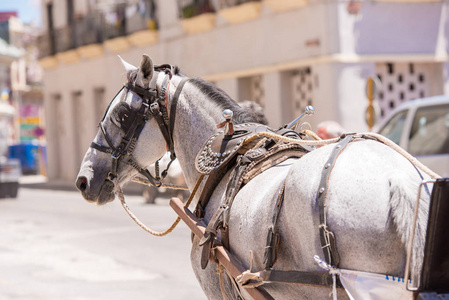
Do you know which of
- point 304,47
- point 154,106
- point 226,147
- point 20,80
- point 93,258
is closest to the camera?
point 226,147

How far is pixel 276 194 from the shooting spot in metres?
3.34

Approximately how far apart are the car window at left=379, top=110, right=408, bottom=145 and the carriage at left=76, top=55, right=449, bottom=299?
6160mm

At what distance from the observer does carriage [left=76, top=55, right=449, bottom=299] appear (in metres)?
2.77

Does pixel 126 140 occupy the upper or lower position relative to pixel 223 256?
upper

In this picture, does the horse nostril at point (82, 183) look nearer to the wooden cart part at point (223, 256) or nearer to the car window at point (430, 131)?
the wooden cart part at point (223, 256)

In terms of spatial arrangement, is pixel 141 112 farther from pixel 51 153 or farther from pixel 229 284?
pixel 51 153

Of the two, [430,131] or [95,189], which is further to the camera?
[430,131]

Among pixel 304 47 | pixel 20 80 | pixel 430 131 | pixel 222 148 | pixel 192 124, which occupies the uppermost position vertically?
pixel 20 80

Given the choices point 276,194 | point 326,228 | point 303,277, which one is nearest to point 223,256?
point 276,194

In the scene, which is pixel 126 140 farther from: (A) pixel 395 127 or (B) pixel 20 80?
(B) pixel 20 80

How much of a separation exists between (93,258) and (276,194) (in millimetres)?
7149

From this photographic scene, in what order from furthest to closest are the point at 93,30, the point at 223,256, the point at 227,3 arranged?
the point at 93,30
the point at 227,3
the point at 223,256

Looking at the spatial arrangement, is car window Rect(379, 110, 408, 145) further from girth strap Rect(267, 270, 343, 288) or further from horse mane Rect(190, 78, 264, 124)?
girth strap Rect(267, 270, 343, 288)

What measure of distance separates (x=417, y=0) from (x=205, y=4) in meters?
6.62
